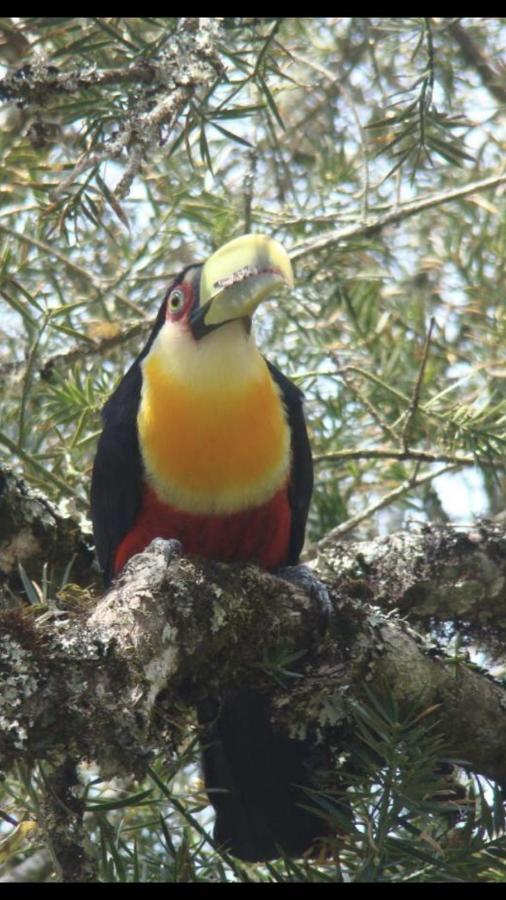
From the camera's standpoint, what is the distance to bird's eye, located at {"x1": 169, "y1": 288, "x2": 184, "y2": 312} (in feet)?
13.8

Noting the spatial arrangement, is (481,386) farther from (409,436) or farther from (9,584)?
(9,584)

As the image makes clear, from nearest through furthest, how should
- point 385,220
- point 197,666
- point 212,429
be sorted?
point 197,666 → point 212,429 → point 385,220

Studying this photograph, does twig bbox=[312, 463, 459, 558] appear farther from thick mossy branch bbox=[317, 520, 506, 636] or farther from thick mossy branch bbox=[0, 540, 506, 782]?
thick mossy branch bbox=[0, 540, 506, 782]

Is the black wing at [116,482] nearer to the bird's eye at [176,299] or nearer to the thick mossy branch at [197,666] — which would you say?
the bird's eye at [176,299]

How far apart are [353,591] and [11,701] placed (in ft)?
5.57

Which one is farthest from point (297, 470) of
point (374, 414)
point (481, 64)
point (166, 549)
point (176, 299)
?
point (481, 64)

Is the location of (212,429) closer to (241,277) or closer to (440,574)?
(241,277)

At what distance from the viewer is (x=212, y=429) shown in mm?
3969

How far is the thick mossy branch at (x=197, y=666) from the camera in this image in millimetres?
2730

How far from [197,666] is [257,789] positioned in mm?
743

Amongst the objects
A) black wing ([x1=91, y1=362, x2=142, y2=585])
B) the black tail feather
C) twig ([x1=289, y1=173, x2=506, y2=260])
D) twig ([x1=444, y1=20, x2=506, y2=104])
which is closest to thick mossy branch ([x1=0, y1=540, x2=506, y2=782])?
the black tail feather

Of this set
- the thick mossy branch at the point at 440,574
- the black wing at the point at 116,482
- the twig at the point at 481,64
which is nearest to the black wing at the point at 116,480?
the black wing at the point at 116,482
